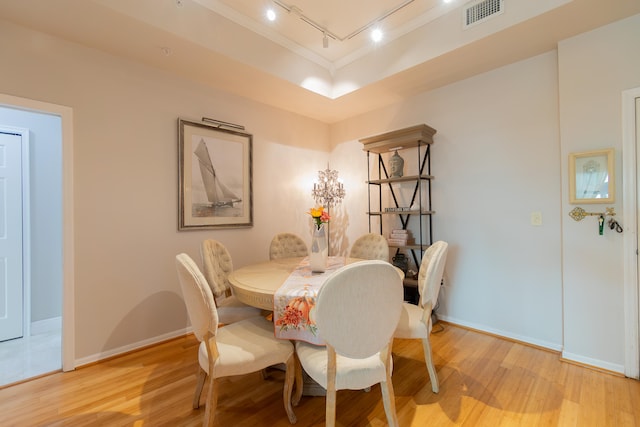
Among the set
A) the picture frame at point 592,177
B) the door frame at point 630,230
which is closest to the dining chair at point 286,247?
the picture frame at point 592,177

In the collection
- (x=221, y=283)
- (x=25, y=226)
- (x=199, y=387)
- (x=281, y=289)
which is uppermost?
(x=25, y=226)

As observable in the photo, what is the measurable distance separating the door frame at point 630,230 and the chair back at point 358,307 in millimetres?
2005

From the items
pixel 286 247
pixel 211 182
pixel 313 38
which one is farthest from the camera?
pixel 286 247

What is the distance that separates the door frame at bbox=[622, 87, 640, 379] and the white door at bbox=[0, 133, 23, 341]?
205 inches

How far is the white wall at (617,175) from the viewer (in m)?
2.10

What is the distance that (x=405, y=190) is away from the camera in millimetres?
3500

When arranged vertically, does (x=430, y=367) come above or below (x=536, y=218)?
below

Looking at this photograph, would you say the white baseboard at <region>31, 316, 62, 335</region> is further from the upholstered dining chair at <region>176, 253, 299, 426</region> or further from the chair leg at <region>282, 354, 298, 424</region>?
the chair leg at <region>282, 354, 298, 424</region>

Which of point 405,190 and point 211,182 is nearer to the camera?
point 211,182

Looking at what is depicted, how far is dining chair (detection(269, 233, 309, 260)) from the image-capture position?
3088 millimetres

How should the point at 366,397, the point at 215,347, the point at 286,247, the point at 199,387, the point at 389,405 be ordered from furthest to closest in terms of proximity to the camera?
1. the point at 286,247
2. the point at 366,397
3. the point at 199,387
4. the point at 215,347
5. the point at 389,405

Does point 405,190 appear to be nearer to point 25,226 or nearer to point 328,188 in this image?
point 328,188

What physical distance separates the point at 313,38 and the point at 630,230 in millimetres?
3140

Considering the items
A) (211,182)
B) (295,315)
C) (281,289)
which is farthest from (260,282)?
(211,182)
